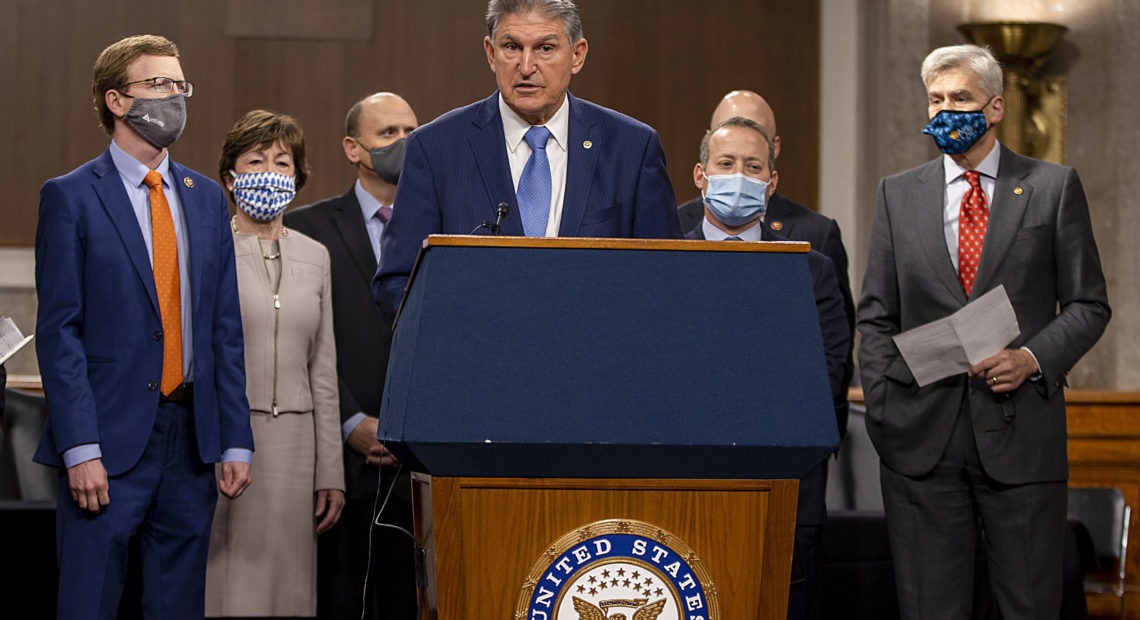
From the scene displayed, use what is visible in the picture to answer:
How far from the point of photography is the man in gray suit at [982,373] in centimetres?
331

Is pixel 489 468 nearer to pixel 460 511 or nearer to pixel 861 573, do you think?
pixel 460 511

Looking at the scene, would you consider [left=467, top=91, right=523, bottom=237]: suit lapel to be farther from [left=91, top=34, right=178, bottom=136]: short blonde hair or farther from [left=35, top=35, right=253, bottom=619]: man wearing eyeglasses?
[left=91, top=34, right=178, bottom=136]: short blonde hair

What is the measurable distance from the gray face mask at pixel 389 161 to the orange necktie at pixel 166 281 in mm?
1065

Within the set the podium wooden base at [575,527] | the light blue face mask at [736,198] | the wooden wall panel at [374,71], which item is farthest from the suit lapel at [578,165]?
the wooden wall panel at [374,71]

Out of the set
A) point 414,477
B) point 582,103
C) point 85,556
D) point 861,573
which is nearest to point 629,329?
point 414,477

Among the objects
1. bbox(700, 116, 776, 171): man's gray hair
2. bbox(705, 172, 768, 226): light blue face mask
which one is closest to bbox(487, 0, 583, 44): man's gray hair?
bbox(705, 172, 768, 226): light blue face mask

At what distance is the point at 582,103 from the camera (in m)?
2.67

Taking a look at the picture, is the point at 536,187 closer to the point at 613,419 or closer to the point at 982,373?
the point at 613,419

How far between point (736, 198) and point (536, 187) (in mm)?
1052

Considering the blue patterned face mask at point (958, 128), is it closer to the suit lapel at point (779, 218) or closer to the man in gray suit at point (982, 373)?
the man in gray suit at point (982, 373)

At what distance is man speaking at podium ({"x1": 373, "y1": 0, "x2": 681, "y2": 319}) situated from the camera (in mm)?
2541

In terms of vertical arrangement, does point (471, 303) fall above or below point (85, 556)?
above

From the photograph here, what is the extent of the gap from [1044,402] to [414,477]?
70.1 inches

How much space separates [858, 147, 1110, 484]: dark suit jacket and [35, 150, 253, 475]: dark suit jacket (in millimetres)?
1607
